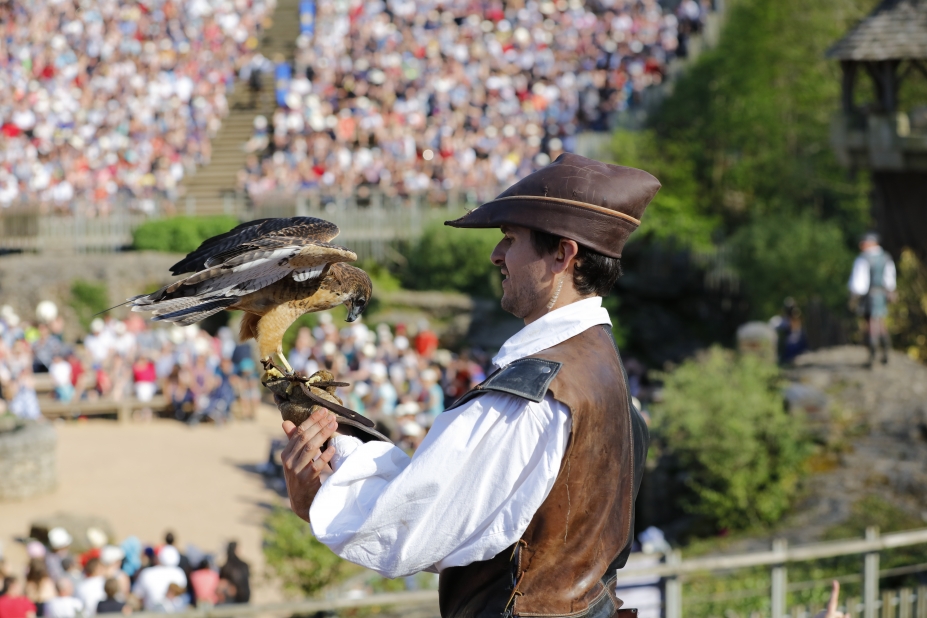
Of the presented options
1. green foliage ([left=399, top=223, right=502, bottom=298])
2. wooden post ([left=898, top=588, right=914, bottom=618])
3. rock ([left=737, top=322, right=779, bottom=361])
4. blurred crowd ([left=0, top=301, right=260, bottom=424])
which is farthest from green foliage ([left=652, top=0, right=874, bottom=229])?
wooden post ([left=898, top=588, right=914, bottom=618])

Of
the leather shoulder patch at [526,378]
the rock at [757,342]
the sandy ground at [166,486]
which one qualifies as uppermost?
the leather shoulder patch at [526,378]

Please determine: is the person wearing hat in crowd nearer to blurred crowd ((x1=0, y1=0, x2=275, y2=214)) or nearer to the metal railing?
the metal railing

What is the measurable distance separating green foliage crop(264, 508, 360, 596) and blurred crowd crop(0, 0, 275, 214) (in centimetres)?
1419

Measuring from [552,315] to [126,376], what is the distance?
14.8 m

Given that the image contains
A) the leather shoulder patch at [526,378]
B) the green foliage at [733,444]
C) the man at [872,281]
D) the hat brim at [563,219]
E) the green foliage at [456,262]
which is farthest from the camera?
the green foliage at [456,262]

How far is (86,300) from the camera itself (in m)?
19.1

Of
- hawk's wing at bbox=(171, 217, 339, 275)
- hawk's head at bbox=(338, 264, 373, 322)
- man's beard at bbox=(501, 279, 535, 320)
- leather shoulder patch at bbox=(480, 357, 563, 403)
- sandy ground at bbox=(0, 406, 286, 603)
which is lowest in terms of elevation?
sandy ground at bbox=(0, 406, 286, 603)

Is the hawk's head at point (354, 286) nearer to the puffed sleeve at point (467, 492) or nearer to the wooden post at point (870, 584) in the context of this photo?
the puffed sleeve at point (467, 492)

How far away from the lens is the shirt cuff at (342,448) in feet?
7.83

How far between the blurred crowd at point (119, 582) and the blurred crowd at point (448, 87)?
1182 cm

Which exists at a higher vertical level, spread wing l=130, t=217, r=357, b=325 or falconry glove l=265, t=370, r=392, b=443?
spread wing l=130, t=217, r=357, b=325

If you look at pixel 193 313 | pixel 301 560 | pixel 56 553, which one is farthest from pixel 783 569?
pixel 56 553

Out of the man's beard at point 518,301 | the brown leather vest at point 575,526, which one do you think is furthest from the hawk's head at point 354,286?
the brown leather vest at point 575,526

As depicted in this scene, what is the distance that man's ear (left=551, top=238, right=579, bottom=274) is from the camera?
7.91 ft
